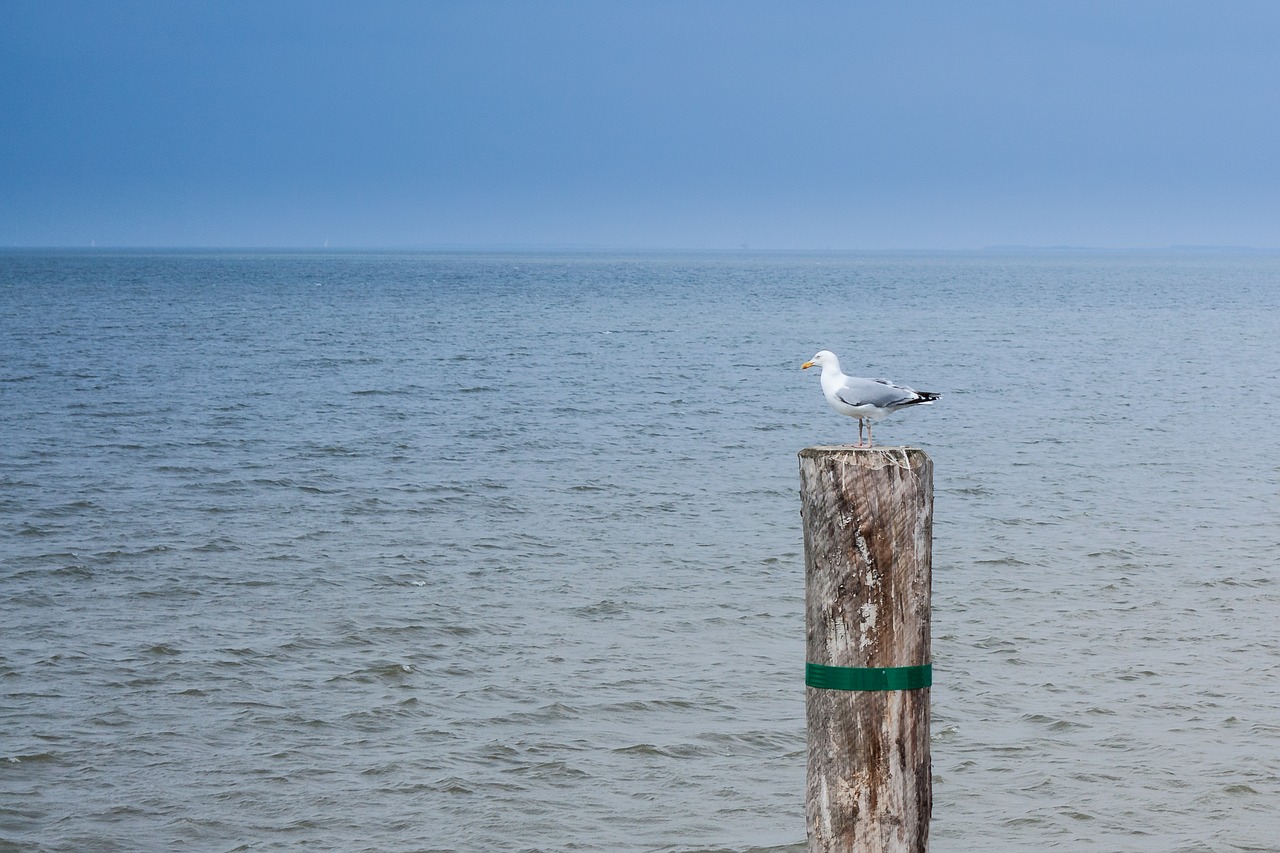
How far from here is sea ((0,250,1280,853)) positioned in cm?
880

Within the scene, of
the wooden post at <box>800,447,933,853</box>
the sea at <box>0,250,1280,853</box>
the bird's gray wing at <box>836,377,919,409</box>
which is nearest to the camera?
the wooden post at <box>800,447,933,853</box>

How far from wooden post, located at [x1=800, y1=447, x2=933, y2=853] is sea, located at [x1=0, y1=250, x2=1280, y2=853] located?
3.55m

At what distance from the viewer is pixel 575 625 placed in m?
12.9

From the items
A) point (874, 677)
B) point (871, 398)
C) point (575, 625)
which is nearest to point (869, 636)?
point (874, 677)

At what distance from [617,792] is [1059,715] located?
11.2ft

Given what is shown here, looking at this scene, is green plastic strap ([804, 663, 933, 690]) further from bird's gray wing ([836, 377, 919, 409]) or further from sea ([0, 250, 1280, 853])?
sea ([0, 250, 1280, 853])

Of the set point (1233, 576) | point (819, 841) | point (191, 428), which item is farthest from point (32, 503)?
point (819, 841)

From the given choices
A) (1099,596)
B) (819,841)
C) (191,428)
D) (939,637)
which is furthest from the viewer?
(191,428)

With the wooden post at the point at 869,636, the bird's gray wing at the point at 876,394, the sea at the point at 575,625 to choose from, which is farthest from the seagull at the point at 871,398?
the sea at the point at 575,625

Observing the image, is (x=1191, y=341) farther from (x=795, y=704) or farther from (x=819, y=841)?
(x=819, y=841)

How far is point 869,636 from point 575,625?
8329 millimetres

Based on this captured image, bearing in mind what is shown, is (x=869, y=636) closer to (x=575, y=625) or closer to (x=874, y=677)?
(x=874, y=677)

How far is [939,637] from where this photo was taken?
12.2m

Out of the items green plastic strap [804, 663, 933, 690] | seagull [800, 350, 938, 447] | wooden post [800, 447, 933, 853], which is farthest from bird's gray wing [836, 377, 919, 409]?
green plastic strap [804, 663, 933, 690]
